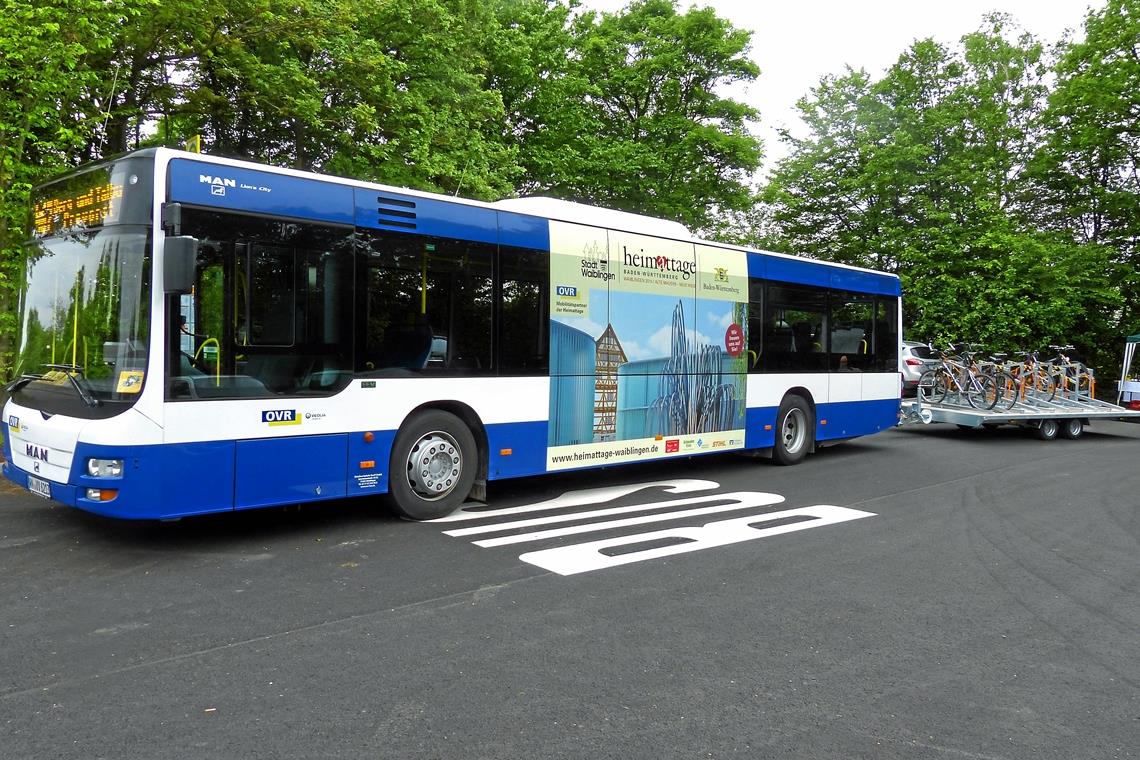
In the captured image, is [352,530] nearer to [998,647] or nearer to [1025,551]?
[998,647]

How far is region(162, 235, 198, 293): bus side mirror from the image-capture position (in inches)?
220

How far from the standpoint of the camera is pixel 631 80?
2648cm

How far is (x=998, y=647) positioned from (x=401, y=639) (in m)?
3.33

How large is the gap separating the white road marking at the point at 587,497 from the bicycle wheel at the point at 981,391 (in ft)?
28.7

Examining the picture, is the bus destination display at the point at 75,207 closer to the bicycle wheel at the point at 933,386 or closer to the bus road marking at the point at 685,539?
the bus road marking at the point at 685,539

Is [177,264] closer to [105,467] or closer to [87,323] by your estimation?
[87,323]

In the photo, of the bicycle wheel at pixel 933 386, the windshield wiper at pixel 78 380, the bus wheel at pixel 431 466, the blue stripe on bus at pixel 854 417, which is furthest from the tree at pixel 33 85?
the bicycle wheel at pixel 933 386

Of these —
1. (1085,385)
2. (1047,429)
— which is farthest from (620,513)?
(1085,385)

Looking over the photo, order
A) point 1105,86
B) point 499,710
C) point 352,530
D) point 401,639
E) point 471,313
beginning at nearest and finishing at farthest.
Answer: point 499,710 < point 401,639 < point 352,530 < point 471,313 < point 1105,86

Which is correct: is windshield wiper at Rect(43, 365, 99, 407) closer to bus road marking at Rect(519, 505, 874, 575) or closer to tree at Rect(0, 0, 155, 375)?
bus road marking at Rect(519, 505, 874, 575)

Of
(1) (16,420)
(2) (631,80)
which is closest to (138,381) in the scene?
(1) (16,420)

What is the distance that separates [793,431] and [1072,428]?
8.87 meters

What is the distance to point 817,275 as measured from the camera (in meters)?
12.3

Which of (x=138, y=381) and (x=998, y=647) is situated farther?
(x=138, y=381)
